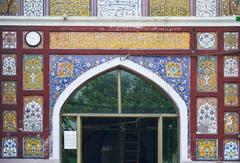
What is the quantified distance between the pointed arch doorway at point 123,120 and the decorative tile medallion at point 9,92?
2.61ft

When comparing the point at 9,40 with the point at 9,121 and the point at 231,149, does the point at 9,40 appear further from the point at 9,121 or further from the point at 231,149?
the point at 231,149

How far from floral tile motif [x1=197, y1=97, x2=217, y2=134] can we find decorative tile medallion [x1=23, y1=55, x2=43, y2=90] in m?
2.48

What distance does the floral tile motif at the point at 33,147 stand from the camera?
34.5 feet

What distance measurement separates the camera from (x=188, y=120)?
10.6 metres

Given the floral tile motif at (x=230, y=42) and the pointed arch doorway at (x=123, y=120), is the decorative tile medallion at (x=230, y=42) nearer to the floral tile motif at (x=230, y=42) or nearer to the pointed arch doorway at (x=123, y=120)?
the floral tile motif at (x=230, y=42)

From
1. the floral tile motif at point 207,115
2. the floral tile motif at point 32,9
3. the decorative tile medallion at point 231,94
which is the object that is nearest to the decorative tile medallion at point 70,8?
the floral tile motif at point 32,9

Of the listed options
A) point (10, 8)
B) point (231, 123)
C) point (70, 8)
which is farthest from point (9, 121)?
point (231, 123)

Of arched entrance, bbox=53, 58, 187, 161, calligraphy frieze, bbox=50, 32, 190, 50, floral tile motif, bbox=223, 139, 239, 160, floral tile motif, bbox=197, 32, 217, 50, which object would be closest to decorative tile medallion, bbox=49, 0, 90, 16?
calligraphy frieze, bbox=50, 32, 190, 50

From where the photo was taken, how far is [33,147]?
10547 millimetres

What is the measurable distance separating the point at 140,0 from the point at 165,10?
42 centimetres

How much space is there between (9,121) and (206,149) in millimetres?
3055

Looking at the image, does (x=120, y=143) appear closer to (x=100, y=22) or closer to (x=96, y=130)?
(x=96, y=130)

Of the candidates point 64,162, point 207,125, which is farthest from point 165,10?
point 64,162

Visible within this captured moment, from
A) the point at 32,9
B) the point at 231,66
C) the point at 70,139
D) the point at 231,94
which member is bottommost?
the point at 70,139
